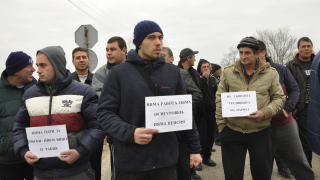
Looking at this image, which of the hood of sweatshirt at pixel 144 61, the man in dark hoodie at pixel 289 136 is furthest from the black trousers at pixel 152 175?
the man in dark hoodie at pixel 289 136

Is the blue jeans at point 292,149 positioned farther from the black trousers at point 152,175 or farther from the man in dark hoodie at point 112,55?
the man in dark hoodie at point 112,55

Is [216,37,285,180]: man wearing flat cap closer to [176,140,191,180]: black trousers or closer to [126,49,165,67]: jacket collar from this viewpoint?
[176,140,191,180]: black trousers

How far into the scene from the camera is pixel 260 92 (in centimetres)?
319

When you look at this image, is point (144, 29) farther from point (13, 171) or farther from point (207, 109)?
point (207, 109)

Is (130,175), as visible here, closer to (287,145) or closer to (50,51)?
(50,51)

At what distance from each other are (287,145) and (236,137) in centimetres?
94

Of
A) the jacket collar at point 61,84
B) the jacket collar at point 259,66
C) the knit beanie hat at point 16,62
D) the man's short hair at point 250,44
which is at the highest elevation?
the man's short hair at point 250,44

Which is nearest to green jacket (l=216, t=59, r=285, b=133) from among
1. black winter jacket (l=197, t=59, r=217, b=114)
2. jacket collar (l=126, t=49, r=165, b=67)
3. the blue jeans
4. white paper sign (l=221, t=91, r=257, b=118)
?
white paper sign (l=221, t=91, r=257, b=118)

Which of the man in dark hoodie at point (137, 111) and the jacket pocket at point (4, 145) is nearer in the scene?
the man in dark hoodie at point (137, 111)

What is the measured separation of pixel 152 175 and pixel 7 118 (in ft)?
6.22

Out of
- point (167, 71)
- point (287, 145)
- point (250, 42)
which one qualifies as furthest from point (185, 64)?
point (167, 71)

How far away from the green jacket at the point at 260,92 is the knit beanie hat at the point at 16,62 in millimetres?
2577

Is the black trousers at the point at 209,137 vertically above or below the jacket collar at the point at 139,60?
below

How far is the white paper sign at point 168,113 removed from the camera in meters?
1.99
